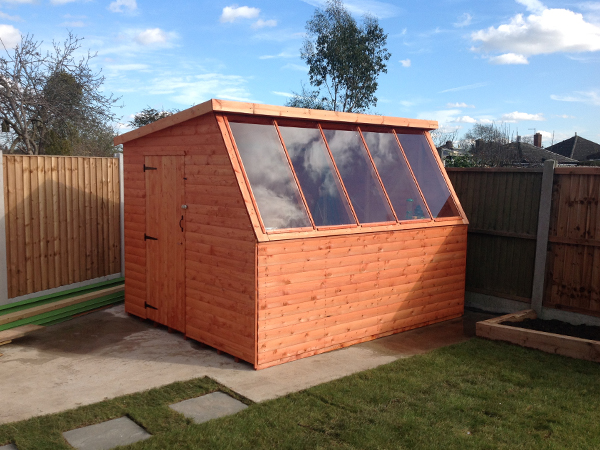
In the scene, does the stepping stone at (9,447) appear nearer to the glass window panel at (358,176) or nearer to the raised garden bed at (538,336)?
the glass window panel at (358,176)

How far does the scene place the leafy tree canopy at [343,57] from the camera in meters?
27.8

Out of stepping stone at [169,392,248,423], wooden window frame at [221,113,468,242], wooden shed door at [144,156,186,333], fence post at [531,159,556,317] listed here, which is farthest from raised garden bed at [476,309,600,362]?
wooden shed door at [144,156,186,333]

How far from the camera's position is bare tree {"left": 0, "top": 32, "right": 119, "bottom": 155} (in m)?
15.1

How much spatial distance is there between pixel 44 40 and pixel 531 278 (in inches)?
577

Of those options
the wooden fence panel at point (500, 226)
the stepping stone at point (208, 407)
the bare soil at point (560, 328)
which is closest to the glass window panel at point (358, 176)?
the wooden fence panel at point (500, 226)

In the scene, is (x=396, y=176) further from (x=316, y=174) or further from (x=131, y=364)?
(x=131, y=364)

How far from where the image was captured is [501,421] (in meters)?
4.45

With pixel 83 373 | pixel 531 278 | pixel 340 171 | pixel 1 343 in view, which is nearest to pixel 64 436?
pixel 83 373

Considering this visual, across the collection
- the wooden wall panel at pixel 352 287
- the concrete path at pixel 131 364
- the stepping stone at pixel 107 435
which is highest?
the wooden wall panel at pixel 352 287

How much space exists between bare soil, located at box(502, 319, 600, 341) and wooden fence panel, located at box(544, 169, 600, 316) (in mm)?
303

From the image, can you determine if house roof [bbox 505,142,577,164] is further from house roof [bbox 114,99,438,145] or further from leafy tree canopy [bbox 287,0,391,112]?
house roof [bbox 114,99,438,145]

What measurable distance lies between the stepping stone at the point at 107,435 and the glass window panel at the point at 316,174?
297cm

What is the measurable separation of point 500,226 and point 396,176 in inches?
83.5

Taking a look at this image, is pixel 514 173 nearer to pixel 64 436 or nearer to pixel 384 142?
pixel 384 142
